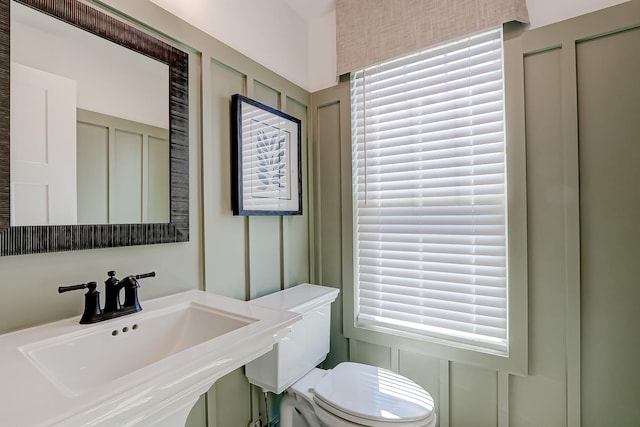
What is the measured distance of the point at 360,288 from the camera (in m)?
1.70

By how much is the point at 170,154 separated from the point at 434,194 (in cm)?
121

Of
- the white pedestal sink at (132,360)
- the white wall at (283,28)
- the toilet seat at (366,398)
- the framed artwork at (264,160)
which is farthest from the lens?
the framed artwork at (264,160)

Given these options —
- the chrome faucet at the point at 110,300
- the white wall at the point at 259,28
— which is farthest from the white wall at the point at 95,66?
the chrome faucet at the point at 110,300

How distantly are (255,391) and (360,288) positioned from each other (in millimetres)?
756

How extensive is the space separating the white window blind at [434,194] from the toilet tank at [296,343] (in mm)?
283

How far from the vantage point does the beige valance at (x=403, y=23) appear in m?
1.28

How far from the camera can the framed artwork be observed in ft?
4.36

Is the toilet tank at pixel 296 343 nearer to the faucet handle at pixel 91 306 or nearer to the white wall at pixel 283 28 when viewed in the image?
the faucet handle at pixel 91 306

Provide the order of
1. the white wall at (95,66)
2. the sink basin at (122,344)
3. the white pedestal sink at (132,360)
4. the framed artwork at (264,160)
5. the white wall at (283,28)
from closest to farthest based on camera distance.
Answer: the white pedestal sink at (132,360), the sink basin at (122,344), the white wall at (95,66), the white wall at (283,28), the framed artwork at (264,160)

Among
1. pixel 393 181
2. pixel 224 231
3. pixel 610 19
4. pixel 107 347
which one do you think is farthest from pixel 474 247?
pixel 107 347

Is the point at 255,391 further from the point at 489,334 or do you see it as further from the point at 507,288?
the point at 507,288

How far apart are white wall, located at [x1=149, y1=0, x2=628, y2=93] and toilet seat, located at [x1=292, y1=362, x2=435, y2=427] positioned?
62.8 inches

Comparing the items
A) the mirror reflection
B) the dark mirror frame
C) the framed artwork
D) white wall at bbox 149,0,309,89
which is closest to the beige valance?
white wall at bbox 149,0,309,89

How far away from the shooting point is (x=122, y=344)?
81cm
